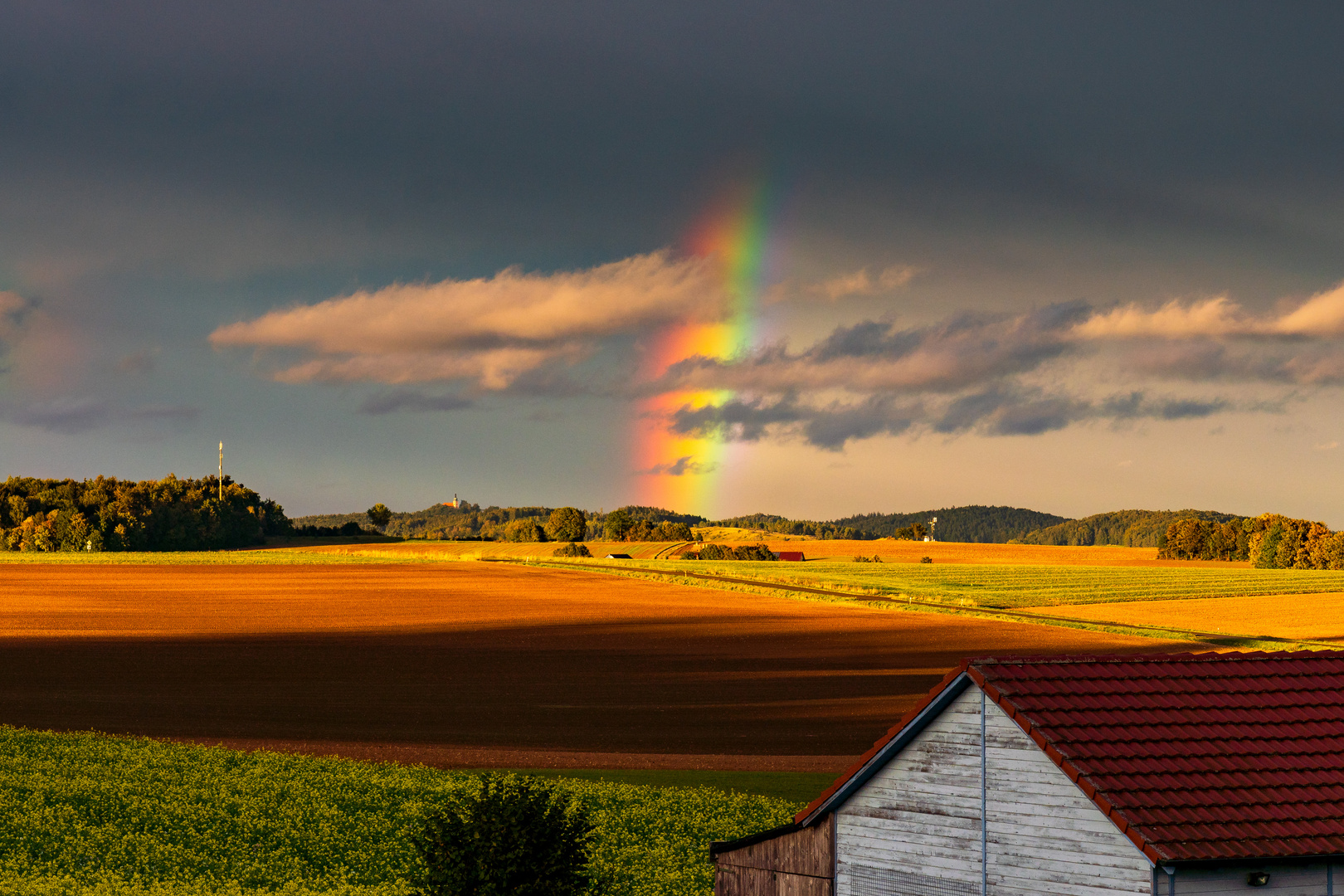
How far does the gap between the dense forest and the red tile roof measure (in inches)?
6477

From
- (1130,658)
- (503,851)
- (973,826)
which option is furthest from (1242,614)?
(503,851)

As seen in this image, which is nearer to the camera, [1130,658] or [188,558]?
[1130,658]

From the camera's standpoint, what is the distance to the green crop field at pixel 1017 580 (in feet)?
347

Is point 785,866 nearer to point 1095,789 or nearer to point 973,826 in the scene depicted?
point 973,826

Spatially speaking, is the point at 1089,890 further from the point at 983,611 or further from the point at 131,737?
the point at 983,611

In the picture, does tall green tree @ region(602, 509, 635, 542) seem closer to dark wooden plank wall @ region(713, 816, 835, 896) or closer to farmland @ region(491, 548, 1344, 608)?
farmland @ region(491, 548, 1344, 608)

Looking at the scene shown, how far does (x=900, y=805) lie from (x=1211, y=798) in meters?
3.62

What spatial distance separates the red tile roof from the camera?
13.7m

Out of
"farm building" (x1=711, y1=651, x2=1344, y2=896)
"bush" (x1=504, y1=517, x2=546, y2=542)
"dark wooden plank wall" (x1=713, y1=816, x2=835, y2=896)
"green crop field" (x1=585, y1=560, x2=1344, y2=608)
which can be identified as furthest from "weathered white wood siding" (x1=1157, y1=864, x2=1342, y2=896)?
"bush" (x1=504, y1=517, x2=546, y2=542)

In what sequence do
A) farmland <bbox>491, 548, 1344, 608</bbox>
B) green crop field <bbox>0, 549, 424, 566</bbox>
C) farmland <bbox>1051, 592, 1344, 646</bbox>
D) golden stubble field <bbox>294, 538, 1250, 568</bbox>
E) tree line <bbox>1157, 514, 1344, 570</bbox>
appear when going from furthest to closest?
golden stubble field <bbox>294, 538, 1250, 568</bbox>
tree line <bbox>1157, 514, 1344, 570</bbox>
green crop field <bbox>0, 549, 424, 566</bbox>
farmland <bbox>491, 548, 1344, 608</bbox>
farmland <bbox>1051, 592, 1344, 646</bbox>

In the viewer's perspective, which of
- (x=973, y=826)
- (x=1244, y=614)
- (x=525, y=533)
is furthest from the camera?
(x=525, y=533)

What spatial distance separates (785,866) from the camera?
1697 cm

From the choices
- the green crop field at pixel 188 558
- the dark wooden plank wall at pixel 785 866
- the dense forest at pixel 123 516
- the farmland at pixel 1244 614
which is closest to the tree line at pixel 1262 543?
the farmland at pixel 1244 614

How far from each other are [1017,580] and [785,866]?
10859cm
